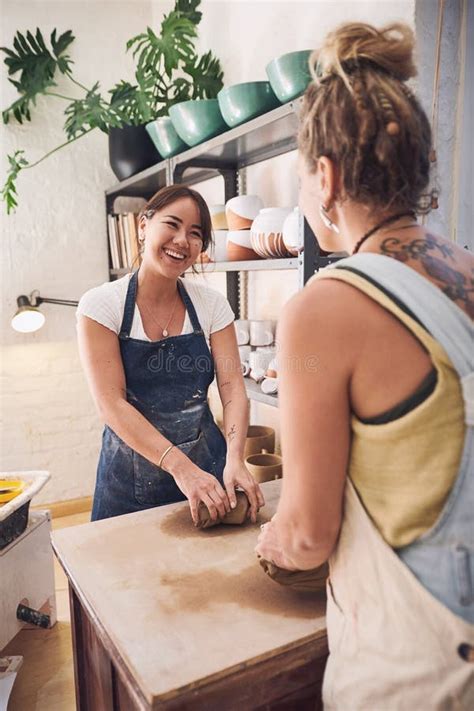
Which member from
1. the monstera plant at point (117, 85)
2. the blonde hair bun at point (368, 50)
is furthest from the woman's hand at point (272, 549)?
the monstera plant at point (117, 85)

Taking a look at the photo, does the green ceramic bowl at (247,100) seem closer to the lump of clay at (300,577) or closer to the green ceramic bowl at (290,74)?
the green ceramic bowl at (290,74)

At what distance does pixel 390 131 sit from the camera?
29.9 inches

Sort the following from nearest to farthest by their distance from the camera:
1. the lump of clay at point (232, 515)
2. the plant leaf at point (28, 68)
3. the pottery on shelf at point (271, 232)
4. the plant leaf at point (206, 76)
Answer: the lump of clay at point (232, 515) < the pottery on shelf at point (271, 232) < the plant leaf at point (206, 76) < the plant leaf at point (28, 68)

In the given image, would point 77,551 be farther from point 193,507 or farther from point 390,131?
point 390,131

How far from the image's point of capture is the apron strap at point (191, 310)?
1.90m

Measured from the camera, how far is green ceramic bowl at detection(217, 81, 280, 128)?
2143 millimetres

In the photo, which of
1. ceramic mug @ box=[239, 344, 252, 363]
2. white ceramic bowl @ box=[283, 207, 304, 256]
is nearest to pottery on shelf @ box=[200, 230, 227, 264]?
ceramic mug @ box=[239, 344, 252, 363]

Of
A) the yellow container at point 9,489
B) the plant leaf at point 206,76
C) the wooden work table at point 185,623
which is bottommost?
the yellow container at point 9,489

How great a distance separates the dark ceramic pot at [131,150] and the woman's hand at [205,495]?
7.68 ft

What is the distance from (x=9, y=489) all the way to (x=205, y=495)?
1.20 m

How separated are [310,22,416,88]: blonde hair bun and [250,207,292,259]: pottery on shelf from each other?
130cm

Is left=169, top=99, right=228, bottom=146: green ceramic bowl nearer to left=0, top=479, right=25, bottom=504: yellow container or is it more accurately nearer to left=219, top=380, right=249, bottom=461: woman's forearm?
left=219, top=380, right=249, bottom=461: woman's forearm

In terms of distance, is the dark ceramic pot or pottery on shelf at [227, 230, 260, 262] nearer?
pottery on shelf at [227, 230, 260, 262]

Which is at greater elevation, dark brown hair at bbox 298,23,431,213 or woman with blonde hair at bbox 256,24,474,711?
dark brown hair at bbox 298,23,431,213
